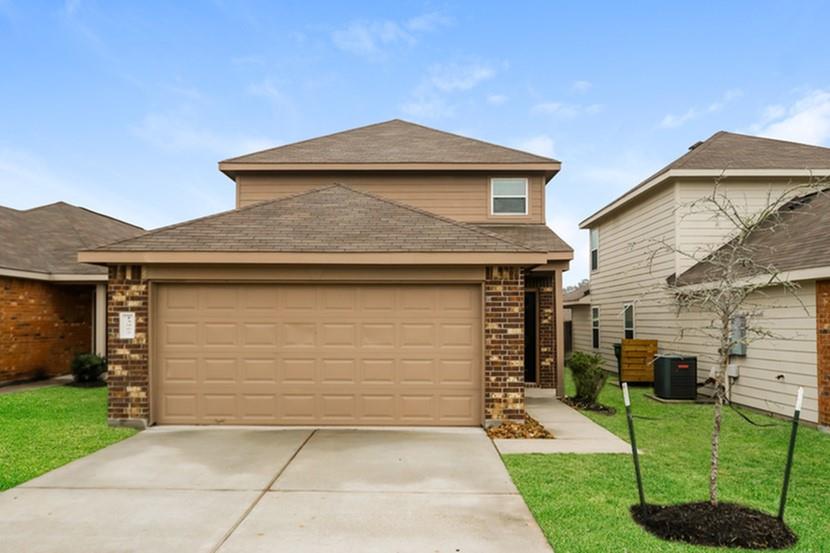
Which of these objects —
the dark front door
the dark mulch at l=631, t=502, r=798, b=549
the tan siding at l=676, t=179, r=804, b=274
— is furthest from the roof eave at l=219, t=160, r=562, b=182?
the dark mulch at l=631, t=502, r=798, b=549

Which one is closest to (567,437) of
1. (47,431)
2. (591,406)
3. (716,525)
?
(591,406)

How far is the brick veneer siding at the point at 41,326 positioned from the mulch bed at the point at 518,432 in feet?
39.0

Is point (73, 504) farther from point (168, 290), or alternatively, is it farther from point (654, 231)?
point (654, 231)

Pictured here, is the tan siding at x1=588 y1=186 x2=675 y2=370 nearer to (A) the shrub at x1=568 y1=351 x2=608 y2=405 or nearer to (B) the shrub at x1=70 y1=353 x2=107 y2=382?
(A) the shrub at x1=568 y1=351 x2=608 y2=405

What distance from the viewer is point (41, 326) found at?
44.3 ft

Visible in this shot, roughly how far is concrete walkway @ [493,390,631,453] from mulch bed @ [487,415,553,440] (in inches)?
6.8

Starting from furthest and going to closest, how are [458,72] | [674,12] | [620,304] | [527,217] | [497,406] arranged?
[458,72] < [620,304] < [674,12] < [527,217] < [497,406]

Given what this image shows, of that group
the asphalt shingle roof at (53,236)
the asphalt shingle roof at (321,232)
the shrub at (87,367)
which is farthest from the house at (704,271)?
the asphalt shingle roof at (53,236)

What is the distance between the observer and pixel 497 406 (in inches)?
309

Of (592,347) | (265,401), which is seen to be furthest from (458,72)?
(265,401)

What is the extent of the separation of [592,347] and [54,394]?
16091 millimetres

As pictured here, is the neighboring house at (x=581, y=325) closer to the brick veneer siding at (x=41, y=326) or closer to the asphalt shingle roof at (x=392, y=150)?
the asphalt shingle roof at (x=392, y=150)

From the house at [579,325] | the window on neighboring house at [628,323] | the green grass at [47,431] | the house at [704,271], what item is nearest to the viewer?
the green grass at [47,431]

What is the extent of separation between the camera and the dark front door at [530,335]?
12.2 metres
